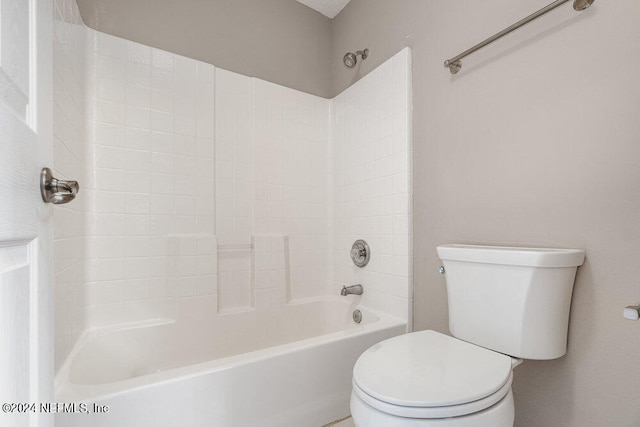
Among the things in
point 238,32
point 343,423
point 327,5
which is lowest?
point 343,423

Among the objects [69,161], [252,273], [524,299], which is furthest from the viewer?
[252,273]

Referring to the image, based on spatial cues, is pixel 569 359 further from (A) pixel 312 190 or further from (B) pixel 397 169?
(A) pixel 312 190

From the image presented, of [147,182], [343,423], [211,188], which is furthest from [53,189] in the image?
[343,423]

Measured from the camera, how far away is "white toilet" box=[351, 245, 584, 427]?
0.76m

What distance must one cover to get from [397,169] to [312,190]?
2.18 ft

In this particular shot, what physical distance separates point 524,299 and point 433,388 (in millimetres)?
438

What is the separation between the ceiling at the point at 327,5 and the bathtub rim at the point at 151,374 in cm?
207

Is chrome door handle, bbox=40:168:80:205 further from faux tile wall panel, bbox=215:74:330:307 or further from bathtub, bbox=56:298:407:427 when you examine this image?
faux tile wall panel, bbox=215:74:330:307

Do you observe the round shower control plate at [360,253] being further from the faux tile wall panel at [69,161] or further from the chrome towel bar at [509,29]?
the faux tile wall panel at [69,161]

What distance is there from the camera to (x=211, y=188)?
1.76 m

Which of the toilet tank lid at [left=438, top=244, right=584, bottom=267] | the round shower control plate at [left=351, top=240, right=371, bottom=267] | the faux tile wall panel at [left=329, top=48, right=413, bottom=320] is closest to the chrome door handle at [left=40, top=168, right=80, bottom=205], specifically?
the toilet tank lid at [left=438, top=244, right=584, bottom=267]

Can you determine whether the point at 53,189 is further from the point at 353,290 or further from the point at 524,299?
the point at 353,290

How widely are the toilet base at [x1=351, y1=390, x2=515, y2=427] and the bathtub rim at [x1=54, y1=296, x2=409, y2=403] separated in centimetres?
42

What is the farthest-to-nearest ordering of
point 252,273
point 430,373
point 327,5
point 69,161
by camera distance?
point 327,5, point 252,273, point 69,161, point 430,373
